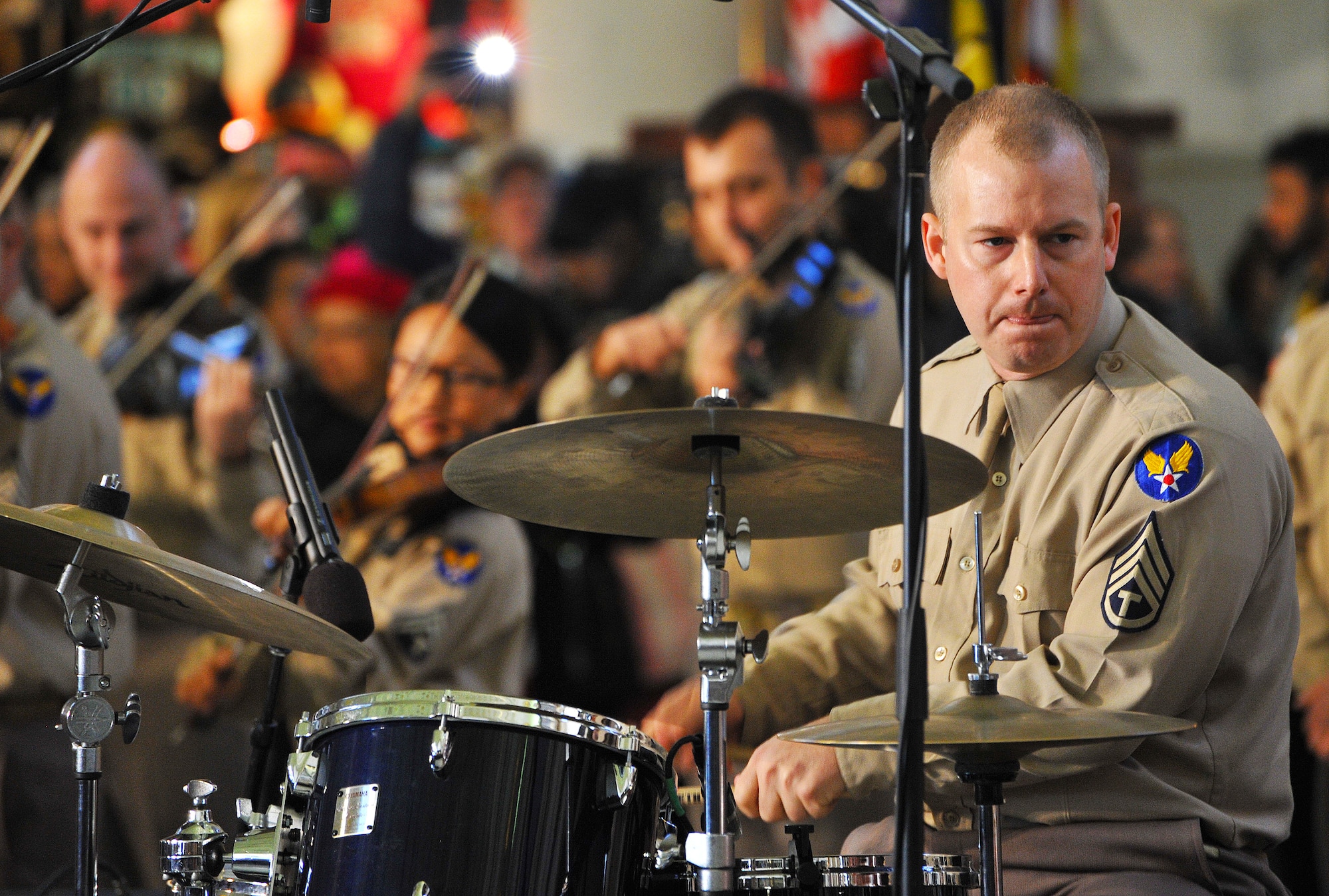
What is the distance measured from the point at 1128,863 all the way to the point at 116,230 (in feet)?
15.9

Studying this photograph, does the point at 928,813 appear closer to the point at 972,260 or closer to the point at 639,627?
the point at 972,260

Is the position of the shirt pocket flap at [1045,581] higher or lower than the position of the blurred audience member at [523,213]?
lower

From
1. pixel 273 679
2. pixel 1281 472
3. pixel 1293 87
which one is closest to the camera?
pixel 1281 472

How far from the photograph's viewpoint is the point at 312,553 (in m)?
2.23

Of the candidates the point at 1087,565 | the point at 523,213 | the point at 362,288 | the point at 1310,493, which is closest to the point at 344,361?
the point at 362,288

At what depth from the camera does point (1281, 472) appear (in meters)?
2.02

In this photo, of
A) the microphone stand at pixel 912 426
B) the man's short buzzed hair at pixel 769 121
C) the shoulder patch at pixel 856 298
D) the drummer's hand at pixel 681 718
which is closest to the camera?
the microphone stand at pixel 912 426

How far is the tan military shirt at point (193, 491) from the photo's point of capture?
16.9ft

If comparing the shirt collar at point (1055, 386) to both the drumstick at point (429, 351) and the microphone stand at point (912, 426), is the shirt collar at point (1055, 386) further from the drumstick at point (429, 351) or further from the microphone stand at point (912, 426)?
the drumstick at point (429, 351)

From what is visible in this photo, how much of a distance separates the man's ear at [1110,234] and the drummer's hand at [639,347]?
3119 millimetres

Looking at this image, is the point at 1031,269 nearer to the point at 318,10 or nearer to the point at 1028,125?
the point at 1028,125

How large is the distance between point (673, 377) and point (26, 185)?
2485 millimetres

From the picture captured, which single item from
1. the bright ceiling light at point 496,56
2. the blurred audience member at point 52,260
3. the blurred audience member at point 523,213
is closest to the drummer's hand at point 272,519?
the blurred audience member at point 52,260

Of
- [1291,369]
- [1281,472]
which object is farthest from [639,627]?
[1281,472]
